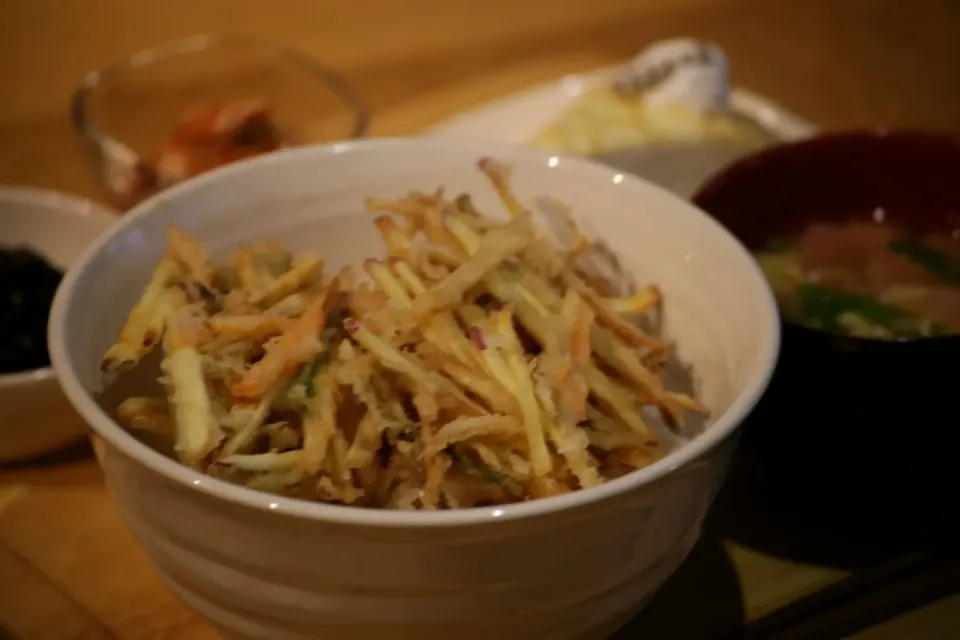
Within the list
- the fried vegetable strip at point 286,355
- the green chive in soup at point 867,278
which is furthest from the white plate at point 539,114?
the fried vegetable strip at point 286,355

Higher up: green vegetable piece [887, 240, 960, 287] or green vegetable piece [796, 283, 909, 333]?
green vegetable piece [796, 283, 909, 333]

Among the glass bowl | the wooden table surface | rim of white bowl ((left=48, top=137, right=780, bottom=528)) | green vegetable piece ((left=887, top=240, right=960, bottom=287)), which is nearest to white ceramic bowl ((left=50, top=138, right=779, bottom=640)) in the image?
rim of white bowl ((left=48, top=137, right=780, bottom=528))

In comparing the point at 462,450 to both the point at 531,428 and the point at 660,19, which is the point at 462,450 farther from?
the point at 660,19

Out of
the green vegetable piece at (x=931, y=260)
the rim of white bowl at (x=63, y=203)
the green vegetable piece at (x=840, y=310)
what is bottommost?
the green vegetable piece at (x=931, y=260)

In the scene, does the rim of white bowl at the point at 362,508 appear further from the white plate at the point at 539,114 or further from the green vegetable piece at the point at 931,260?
the white plate at the point at 539,114

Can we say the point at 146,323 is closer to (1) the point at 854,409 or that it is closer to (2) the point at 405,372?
(2) the point at 405,372

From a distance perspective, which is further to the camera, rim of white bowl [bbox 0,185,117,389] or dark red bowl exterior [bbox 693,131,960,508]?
rim of white bowl [bbox 0,185,117,389]

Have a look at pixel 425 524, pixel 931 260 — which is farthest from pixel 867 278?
pixel 425 524

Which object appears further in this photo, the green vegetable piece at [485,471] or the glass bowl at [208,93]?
the glass bowl at [208,93]

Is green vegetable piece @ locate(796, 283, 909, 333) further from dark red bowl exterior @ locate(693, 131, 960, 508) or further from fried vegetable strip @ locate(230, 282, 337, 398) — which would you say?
fried vegetable strip @ locate(230, 282, 337, 398)
